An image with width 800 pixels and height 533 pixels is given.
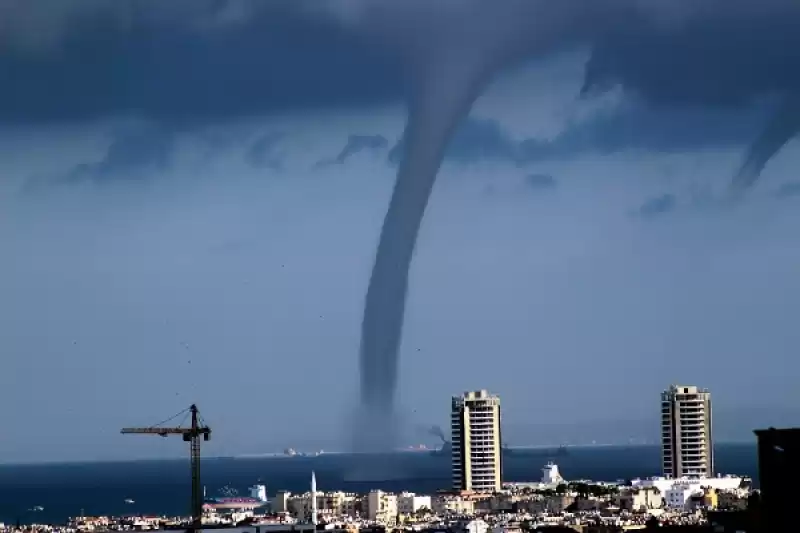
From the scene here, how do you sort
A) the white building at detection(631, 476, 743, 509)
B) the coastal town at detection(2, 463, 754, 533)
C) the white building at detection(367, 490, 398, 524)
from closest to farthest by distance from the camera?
the coastal town at detection(2, 463, 754, 533) → the white building at detection(367, 490, 398, 524) → the white building at detection(631, 476, 743, 509)

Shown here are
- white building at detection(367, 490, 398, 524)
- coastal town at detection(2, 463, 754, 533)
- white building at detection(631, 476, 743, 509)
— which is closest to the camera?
coastal town at detection(2, 463, 754, 533)

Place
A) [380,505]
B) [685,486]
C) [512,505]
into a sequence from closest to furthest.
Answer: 1. [512,505]
2. [380,505]
3. [685,486]

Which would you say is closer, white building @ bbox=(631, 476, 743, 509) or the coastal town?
the coastal town

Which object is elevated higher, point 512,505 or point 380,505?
point 380,505

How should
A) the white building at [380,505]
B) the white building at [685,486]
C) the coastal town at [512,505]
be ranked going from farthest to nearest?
1. the white building at [685,486]
2. the white building at [380,505]
3. the coastal town at [512,505]

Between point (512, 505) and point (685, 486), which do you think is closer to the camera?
point (512, 505)

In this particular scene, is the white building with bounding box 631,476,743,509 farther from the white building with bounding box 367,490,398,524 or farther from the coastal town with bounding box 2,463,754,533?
the white building with bounding box 367,490,398,524

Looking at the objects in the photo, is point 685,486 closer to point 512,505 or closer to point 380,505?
point 512,505

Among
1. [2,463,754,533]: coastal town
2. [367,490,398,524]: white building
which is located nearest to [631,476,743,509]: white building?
[2,463,754,533]: coastal town

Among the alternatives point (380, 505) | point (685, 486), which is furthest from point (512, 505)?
point (685, 486)

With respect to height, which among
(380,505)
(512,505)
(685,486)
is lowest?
(512,505)

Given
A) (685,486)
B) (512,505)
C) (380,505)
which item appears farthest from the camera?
(685,486)

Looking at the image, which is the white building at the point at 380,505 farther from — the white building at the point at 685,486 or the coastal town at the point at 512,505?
the white building at the point at 685,486

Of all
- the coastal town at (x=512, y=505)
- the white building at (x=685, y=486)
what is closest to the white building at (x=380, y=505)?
the coastal town at (x=512, y=505)
